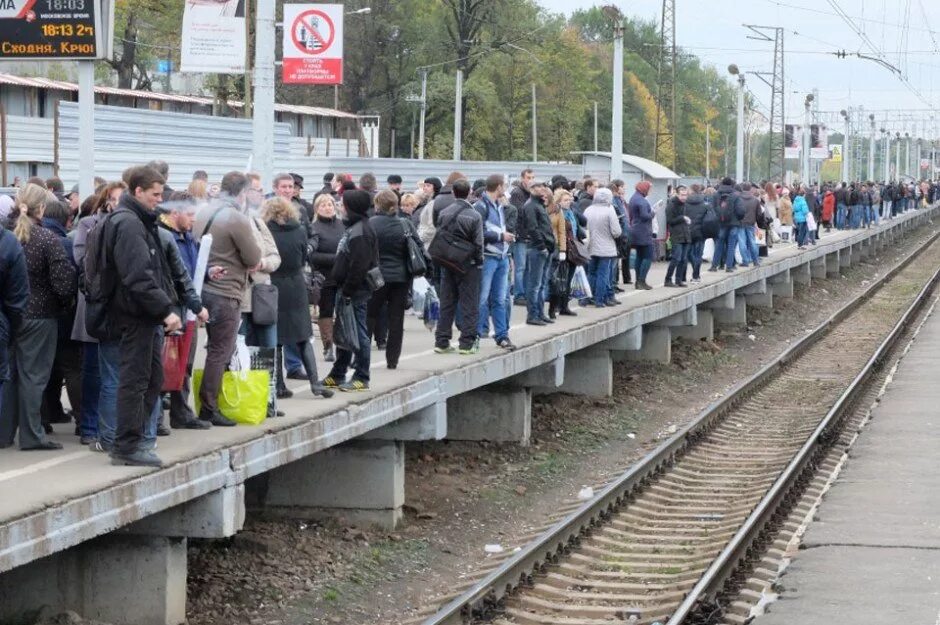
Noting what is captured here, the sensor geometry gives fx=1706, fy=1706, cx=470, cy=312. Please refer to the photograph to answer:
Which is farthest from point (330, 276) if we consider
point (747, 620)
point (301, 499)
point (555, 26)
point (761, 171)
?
point (761, 171)

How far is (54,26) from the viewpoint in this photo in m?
13.5

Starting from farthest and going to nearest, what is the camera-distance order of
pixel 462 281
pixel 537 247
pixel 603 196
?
pixel 603 196 < pixel 537 247 < pixel 462 281

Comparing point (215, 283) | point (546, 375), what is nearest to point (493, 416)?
point (546, 375)

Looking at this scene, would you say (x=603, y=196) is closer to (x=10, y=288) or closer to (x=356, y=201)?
(x=356, y=201)

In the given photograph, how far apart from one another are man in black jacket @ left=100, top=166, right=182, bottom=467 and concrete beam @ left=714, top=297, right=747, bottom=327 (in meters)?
21.9

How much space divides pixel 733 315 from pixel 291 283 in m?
19.2

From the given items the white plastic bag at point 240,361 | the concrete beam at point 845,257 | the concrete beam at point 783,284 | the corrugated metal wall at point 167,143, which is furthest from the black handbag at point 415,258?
the concrete beam at point 845,257

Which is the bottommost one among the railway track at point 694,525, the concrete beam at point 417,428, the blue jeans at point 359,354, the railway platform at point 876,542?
the railway track at point 694,525

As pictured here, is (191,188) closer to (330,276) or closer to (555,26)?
(330,276)

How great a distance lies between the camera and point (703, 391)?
2242 centimetres

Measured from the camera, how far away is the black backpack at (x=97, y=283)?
9266 mm

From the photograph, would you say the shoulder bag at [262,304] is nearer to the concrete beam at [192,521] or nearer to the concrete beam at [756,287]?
the concrete beam at [192,521]

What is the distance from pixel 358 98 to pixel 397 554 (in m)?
68.0

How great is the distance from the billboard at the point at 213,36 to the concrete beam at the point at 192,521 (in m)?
12.0
